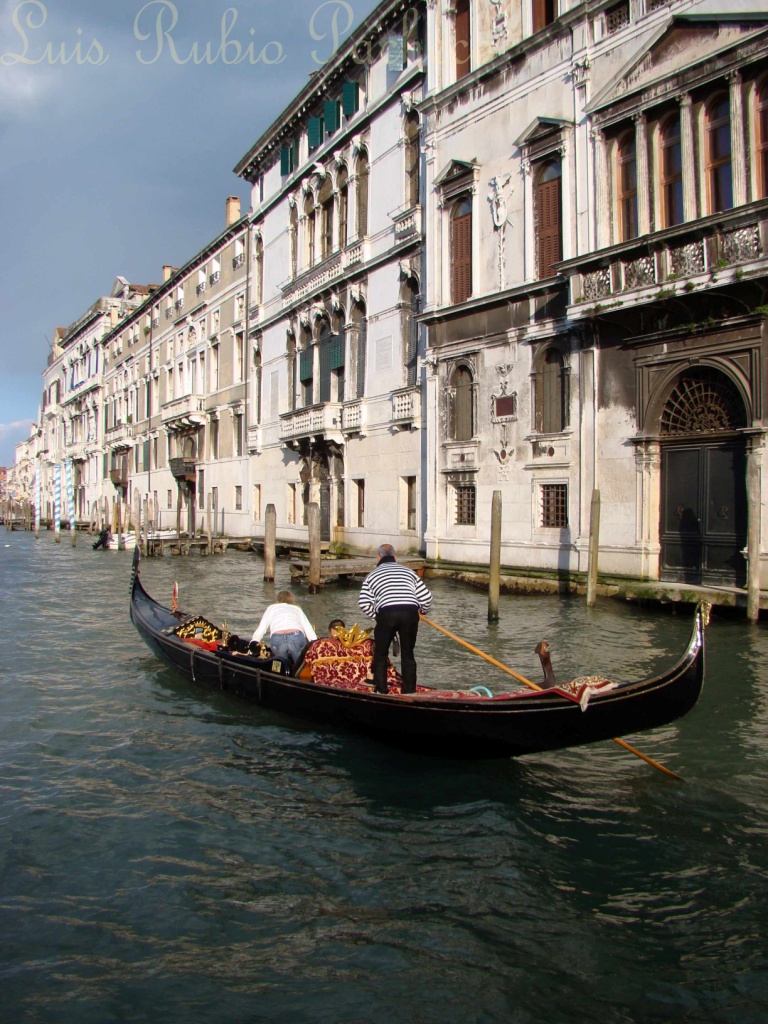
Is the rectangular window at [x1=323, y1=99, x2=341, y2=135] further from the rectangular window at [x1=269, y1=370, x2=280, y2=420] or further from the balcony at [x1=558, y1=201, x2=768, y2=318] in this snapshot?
the balcony at [x1=558, y1=201, x2=768, y2=318]

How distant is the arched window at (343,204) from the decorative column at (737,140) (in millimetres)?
11092

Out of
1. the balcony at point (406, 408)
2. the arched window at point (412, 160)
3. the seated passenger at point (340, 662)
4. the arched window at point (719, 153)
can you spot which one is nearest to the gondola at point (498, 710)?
the seated passenger at point (340, 662)

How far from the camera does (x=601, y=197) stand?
12.6 metres

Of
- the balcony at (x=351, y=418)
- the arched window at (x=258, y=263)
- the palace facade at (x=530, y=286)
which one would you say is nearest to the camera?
the palace facade at (x=530, y=286)

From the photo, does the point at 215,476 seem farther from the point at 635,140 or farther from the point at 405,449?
the point at 635,140

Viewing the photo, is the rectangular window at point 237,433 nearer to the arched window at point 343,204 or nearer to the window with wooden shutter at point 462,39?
the arched window at point 343,204

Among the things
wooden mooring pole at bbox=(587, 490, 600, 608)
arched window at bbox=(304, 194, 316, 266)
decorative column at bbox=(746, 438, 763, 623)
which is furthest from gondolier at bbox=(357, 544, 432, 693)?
arched window at bbox=(304, 194, 316, 266)

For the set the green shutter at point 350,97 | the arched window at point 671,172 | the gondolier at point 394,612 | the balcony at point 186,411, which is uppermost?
the green shutter at point 350,97

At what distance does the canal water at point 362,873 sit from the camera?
123 inches

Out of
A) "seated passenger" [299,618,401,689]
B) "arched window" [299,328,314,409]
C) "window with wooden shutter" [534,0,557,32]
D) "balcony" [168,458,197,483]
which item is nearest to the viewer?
"seated passenger" [299,618,401,689]

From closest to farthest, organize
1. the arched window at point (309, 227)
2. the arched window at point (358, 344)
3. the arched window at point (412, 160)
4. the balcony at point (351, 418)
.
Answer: the arched window at point (412, 160), the balcony at point (351, 418), the arched window at point (358, 344), the arched window at point (309, 227)

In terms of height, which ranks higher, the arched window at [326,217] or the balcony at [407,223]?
the arched window at [326,217]

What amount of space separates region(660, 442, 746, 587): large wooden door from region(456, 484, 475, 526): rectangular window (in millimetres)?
4140

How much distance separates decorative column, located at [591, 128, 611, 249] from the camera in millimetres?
12562
